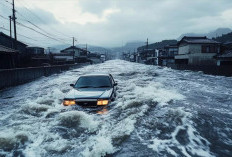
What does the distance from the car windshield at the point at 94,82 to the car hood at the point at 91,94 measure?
1.80 feet

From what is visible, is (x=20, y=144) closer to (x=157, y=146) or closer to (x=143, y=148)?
(x=143, y=148)

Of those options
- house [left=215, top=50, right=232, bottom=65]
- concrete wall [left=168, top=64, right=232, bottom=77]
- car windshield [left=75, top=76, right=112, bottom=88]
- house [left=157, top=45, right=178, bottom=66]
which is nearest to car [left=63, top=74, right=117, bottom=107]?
car windshield [left=75, top=76, right=112, bottom=88]

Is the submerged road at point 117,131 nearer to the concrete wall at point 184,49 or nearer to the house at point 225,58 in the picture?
the house at point 225,58

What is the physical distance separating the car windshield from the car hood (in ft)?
1.80

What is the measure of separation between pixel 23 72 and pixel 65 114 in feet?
45.2

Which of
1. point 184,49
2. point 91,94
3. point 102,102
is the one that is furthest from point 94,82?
point 184,49

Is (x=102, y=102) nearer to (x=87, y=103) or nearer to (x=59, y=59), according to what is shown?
(x=87, y=103)

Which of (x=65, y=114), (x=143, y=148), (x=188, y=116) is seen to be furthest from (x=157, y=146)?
(x=65, y=114)

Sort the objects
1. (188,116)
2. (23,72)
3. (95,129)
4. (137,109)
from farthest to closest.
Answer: (23,72), (137,109), (188,116), (95,129)

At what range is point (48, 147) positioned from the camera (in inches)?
196

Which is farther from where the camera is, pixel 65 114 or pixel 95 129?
pixel 65 114

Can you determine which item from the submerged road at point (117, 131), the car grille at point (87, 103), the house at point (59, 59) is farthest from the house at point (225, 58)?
the house at point (59, 59)

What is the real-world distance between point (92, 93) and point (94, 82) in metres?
1.43

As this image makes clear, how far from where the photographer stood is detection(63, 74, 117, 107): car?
7.06 metres
